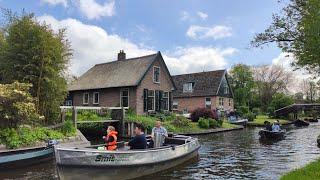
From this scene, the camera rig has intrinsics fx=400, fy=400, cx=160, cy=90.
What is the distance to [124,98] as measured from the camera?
35.9 metres

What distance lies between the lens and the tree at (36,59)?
22094mm

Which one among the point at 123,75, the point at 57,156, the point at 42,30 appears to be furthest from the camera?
the point at 123,75

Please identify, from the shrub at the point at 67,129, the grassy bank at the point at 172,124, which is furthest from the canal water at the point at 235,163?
the grassy bank at the point at 172,124

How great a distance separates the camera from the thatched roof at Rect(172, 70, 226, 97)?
5309 centimetres

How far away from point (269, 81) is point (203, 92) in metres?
36.2

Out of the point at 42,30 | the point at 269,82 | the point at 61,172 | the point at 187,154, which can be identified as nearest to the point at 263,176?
the point at 187,154

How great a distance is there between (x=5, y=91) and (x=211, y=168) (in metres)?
9.75

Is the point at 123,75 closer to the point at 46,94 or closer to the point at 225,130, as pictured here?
the point at 225,130

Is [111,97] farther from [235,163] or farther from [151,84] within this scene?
[235,163]

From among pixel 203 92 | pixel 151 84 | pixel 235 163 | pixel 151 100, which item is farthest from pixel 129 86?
pixel 203 92

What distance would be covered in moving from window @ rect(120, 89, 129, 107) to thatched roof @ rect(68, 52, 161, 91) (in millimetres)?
664

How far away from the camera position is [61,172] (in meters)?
12.9

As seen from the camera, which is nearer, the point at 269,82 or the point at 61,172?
the point at 61,172

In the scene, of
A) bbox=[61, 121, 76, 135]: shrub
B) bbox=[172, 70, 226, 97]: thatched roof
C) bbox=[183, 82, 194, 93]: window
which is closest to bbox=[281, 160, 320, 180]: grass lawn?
bbox=[61, 121, 76, 135]: shrub
